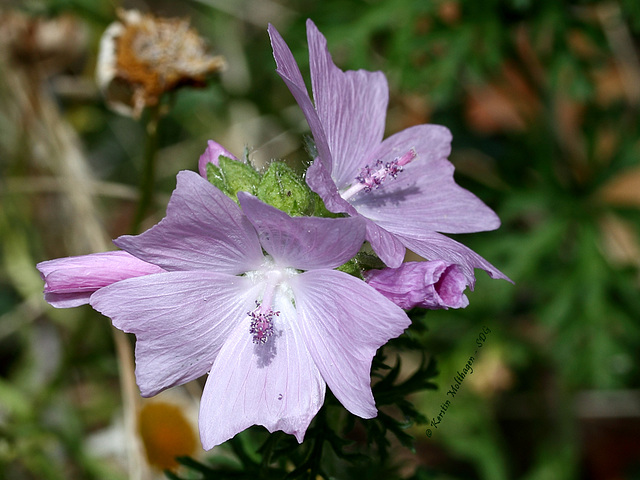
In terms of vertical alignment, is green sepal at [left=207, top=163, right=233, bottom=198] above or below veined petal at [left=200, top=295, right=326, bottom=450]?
above

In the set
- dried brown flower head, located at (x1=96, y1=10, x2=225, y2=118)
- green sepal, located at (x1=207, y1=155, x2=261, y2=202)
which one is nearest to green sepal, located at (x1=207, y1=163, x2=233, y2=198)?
green sepal, located at (x1=207, y1=155, x2=261, y2=202)

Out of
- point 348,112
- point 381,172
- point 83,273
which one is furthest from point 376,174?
point 83,273

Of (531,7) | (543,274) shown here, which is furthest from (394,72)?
(543,274)

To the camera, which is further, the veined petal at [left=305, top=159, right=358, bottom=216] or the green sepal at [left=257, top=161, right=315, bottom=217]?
the green sepal at [left=257, top=161, right=315, bottom=217]

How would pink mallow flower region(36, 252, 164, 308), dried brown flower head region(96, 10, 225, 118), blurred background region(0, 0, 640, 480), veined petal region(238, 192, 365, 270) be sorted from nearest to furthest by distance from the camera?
veined petal region(238, 192, 365, 270), pink mallow flower region(36, 252, 164, 308), dried brown flower head region(96, 10, 225, 118), blurred background region(0, 0, 640, 480)

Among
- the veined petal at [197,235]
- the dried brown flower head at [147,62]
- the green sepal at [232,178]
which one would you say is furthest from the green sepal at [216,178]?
the dried brown flower head at [147,62]

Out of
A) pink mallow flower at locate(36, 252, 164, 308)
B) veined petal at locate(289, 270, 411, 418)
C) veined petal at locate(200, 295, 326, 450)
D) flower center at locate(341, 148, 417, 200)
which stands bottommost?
veined petal at locate(200, 295, 326, 450)

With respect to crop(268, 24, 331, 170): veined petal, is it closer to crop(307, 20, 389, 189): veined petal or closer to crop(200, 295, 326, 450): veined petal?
crop(307, 20, 389, 189): veined petal

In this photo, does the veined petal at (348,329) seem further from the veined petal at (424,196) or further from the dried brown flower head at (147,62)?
the dried brown flower head at (147,62)
